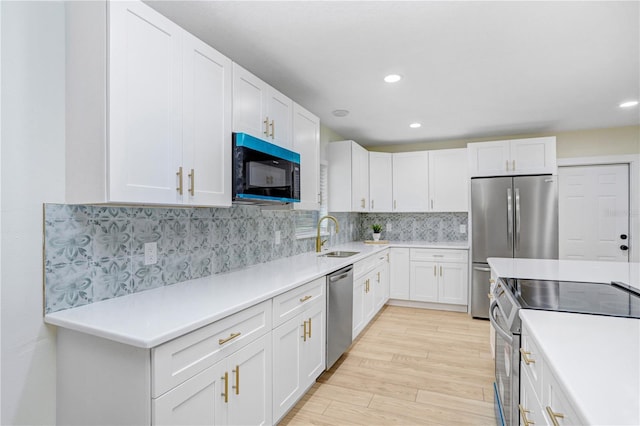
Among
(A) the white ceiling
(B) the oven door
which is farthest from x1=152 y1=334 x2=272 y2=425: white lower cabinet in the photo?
(A) the white ceiling

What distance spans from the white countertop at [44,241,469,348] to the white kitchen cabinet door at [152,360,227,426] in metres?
0.22

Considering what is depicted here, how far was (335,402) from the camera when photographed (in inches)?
90.2

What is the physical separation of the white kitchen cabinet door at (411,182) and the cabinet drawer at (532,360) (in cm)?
352

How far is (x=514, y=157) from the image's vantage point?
13.7 ft

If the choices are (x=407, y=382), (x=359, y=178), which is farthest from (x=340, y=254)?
(x=407, y=382)

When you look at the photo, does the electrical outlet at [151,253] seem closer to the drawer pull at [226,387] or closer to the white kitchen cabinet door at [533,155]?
the drawer pull at [226,387]

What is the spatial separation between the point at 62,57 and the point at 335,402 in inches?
98.0

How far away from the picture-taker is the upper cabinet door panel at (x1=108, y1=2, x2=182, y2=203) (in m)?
1.33

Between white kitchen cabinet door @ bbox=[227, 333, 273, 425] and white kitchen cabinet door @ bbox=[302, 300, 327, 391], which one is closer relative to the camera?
white kitchen cabinet door @ bbox=[227, 333, 273, 425]

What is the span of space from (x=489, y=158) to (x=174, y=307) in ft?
13.6

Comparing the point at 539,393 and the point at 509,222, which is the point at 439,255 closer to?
the point at 509,222

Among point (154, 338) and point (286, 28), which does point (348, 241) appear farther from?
point (154, 338)

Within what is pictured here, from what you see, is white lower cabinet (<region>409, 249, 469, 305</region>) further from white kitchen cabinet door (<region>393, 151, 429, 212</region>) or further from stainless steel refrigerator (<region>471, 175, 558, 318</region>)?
white kitchen cabinet door (<region>393, 151, 429, 212</region>)

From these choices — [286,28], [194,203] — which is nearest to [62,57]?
[194,203]
